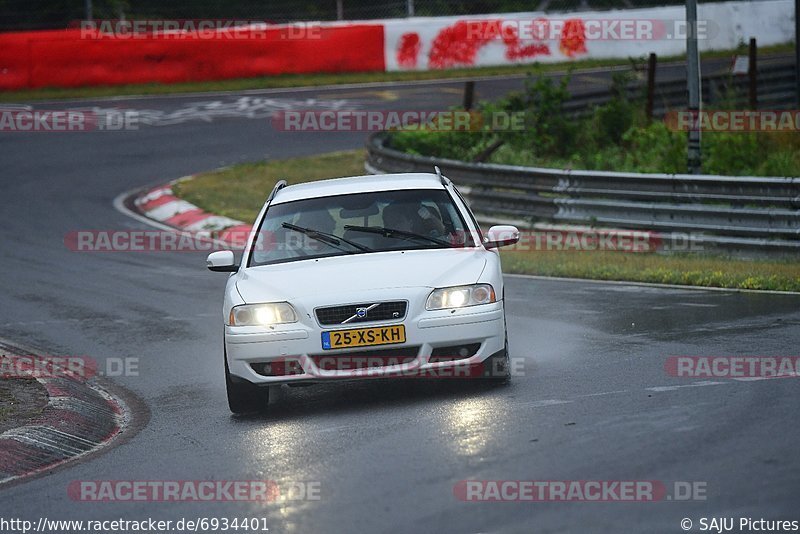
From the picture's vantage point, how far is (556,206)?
18.1 meters

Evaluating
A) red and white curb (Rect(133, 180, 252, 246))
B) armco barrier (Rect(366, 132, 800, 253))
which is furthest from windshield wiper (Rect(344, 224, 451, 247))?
red and white curb (Rect(133, 180, 252, 246))

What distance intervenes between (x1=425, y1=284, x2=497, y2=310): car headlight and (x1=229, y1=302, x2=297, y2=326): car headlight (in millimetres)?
910

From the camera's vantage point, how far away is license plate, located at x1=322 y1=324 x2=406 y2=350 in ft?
28.2

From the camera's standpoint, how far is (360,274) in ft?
29.3

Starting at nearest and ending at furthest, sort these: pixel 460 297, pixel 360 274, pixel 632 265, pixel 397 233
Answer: pixel 460 297, pixel 360 274, pixel 397 233, pixel 632 265

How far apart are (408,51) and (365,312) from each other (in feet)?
95.8

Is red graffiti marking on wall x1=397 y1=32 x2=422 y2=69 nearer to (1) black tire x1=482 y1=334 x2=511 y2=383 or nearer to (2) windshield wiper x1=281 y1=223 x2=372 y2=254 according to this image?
(2) windshield wiper x1=281 y1=223 x2=372 y2=254

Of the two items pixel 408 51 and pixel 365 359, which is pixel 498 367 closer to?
pixel 365 359

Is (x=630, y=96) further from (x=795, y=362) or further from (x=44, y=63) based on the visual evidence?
(x=795, y=362)

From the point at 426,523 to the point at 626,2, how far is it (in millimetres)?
34987

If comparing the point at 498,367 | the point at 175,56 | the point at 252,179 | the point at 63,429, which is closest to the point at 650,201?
the point at 498,367

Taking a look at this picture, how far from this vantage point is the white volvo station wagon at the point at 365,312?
28.4ft

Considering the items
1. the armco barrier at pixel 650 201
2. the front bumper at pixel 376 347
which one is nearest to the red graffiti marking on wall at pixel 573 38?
the armco barrier at pixel 650 201

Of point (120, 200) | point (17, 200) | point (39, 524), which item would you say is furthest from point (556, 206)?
point (39, 524)
